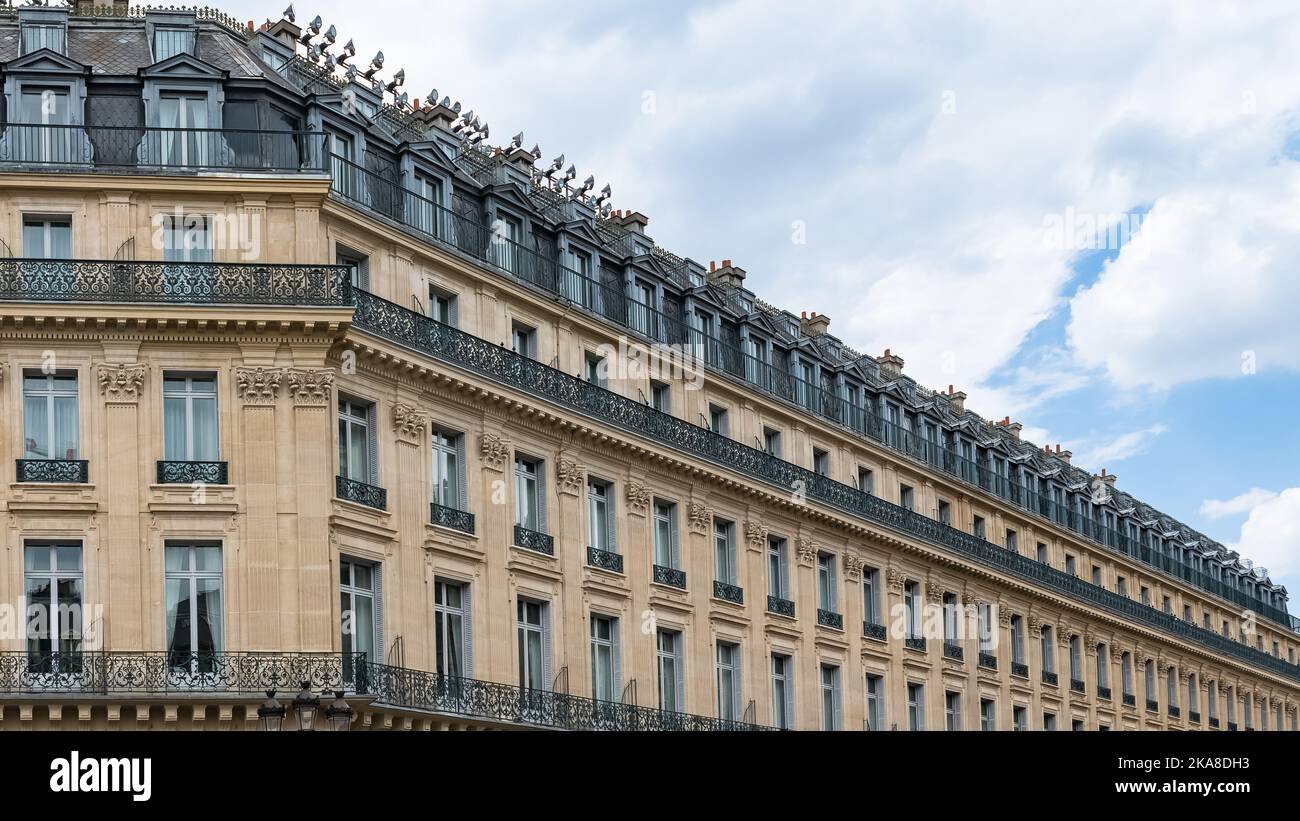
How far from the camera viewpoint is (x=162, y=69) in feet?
102

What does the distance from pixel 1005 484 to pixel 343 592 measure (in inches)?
1095

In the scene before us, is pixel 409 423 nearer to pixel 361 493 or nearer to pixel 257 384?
pixel 361 493

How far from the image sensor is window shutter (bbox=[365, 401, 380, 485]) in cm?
3198

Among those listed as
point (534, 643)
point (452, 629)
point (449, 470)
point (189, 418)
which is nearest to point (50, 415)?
point (189, 418)

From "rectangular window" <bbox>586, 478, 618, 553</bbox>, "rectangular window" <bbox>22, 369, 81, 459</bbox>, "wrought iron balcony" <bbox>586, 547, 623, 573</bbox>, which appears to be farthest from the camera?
"rectangular window" <bbox>586, 478, 618, 553</bbox>

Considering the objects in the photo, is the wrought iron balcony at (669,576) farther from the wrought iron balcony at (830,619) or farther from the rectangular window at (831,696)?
the rectangular window at (831,696)

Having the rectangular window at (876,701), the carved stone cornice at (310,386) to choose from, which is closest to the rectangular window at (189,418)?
the carved stone cornice at (310,386)

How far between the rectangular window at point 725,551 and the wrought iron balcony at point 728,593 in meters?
0.20

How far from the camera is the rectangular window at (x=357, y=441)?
1242 inches

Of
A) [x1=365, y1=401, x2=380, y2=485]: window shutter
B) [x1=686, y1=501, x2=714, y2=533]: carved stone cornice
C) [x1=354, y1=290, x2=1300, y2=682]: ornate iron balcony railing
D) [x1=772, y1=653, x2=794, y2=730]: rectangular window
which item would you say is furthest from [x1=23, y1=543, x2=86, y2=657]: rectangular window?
[x1=772, y1=653, x2=794, y2=730]: rectangular window

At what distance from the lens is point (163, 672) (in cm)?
2870

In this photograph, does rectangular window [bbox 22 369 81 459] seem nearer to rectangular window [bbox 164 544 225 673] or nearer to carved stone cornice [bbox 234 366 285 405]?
rectangular window [bbox 164 544 225 673]

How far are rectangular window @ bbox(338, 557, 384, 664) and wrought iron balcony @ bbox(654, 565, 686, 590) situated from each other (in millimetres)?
8081
